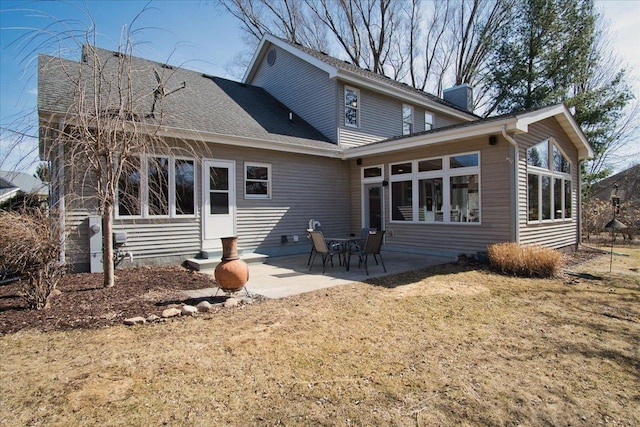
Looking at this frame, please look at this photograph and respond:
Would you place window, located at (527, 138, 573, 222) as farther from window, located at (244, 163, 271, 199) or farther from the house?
window, located at (244, 163, 271, 199)

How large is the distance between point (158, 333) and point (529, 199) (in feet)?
29.1

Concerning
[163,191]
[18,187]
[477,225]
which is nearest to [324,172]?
[477,225]

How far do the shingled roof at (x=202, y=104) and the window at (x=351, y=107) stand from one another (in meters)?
1.15

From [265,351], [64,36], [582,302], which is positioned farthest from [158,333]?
[582,302]

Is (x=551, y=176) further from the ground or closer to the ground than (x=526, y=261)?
further from the ground

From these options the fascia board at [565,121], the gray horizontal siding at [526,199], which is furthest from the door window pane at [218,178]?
the gray horizontal siding at [526,199]

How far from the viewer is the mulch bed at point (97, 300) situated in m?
4.53

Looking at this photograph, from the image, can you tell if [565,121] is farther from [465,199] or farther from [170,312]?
[170,312]

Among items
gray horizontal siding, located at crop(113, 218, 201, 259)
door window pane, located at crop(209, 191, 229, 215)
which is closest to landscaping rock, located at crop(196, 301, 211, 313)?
gray horizontal siding, located at crop(113, 218, 201, 259)

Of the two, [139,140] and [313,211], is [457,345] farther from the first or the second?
[313,211]

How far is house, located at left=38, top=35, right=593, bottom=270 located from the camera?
838 cm

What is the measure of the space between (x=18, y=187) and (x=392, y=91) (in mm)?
15323

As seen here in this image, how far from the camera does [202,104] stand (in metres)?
10.8

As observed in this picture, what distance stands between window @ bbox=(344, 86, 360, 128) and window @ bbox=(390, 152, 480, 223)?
8.95 ft
